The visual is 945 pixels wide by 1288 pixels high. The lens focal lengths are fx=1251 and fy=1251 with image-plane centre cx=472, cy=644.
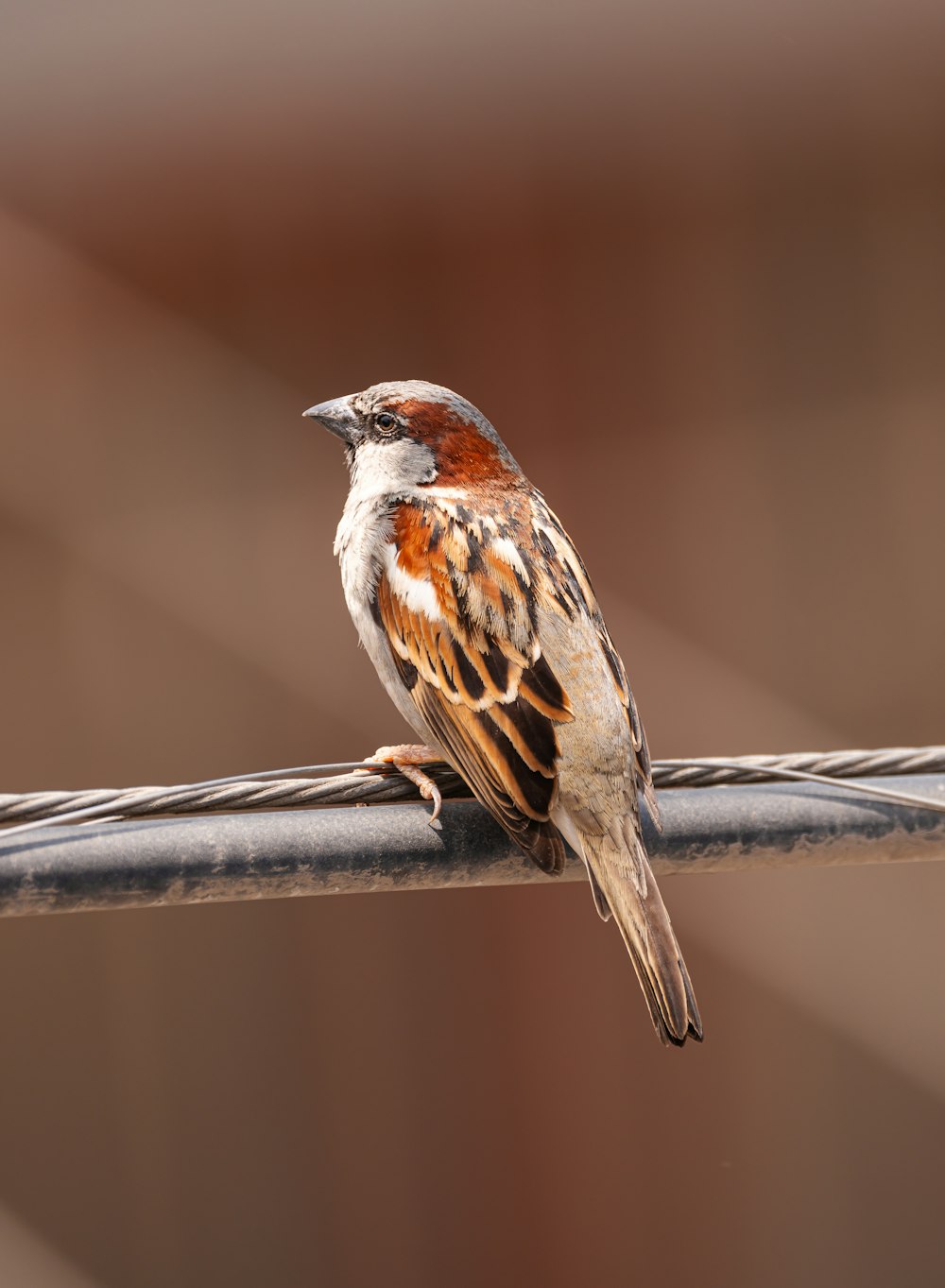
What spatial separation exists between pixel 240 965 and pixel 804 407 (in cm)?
382

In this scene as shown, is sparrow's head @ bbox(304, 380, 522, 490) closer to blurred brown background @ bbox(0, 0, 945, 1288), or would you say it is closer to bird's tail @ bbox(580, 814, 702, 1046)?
bird's tail @ bbox(580, 814, 702, 1046)

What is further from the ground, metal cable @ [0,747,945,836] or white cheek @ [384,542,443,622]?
white cheek @ [384,542,443,622]

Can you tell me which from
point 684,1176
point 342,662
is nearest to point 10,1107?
point 342,662

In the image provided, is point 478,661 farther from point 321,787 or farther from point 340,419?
point 340,419

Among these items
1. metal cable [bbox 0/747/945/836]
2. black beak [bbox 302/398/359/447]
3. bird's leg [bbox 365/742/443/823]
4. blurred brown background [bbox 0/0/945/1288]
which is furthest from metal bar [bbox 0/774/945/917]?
blurred brown background [bbox 0/0/945/1288]

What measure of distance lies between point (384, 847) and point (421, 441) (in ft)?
5.34

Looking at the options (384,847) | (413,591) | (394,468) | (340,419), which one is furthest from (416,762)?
(340,419)

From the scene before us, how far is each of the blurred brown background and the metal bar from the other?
3.58 m

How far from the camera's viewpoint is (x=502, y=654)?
289 centimetres

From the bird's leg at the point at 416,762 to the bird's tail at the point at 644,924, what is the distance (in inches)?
13.6

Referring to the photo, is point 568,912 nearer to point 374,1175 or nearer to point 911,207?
point 374,1175

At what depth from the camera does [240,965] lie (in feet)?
19.6

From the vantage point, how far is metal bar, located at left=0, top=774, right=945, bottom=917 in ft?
6.65

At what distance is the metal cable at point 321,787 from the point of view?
6.81ft
